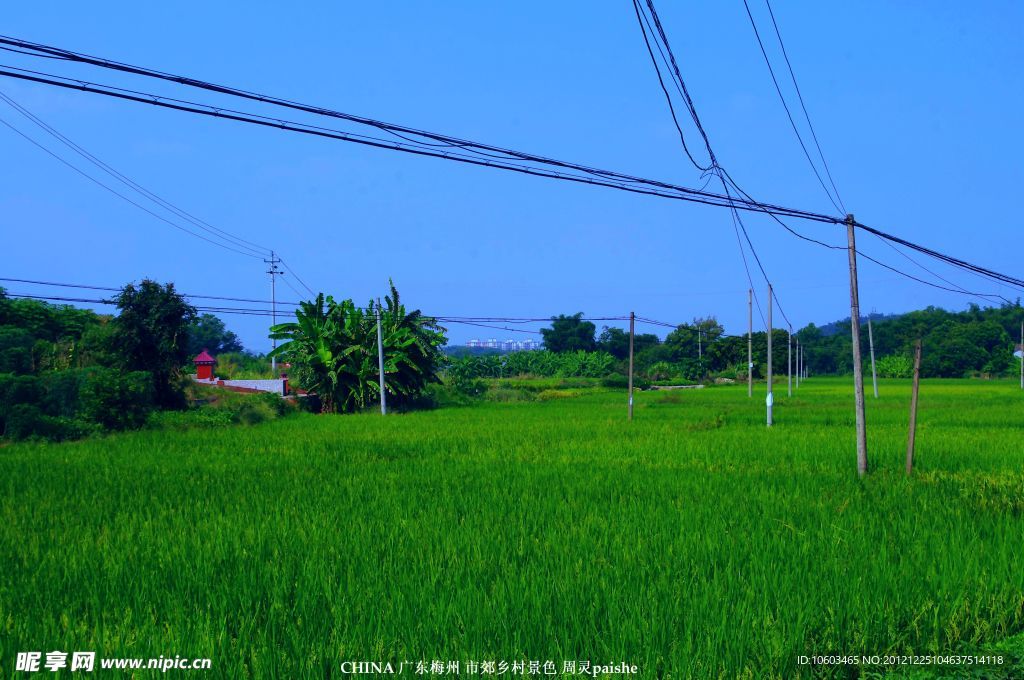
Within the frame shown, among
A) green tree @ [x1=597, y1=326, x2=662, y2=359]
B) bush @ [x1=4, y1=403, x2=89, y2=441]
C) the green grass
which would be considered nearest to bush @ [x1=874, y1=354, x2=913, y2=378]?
green tree @ [x1=597, y1=326, x2=662, y2=359]

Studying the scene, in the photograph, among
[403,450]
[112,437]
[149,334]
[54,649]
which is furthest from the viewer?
[149,334]

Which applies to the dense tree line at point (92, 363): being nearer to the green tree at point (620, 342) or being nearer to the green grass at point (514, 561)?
the green grass at point (514, 561)

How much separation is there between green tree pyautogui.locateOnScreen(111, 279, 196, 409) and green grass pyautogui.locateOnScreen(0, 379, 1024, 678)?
11624 mm

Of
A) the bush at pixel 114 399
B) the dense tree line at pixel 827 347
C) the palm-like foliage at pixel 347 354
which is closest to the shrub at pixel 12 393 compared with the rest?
the bush at pixel 114 399

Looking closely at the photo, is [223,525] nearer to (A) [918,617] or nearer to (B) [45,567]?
(B) [45,567]

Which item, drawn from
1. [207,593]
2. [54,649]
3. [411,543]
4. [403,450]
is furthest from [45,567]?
[403,450]

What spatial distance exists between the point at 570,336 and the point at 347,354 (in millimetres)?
63533

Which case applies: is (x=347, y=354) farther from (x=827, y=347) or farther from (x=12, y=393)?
(x=827, y=347)

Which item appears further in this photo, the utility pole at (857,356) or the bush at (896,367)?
the bush at (896,367)

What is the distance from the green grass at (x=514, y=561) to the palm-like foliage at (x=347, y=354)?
608 inches

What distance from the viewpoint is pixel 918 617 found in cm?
481

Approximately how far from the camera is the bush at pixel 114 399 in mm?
18703

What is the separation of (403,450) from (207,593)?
10093mm

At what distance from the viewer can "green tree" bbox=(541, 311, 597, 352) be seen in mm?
90000
